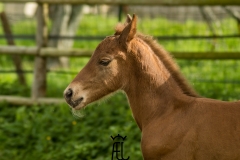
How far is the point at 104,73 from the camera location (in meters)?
4.61

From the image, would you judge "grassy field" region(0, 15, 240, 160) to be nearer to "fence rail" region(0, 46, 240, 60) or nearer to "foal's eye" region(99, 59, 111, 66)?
"fence rail" region(0, 46, 240, 60)

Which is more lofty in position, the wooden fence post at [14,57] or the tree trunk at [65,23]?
the tree trunk at [65,23]

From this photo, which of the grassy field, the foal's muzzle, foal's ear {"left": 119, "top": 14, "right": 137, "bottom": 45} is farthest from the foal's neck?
the grassy field

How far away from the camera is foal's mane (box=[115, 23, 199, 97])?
4648 mm

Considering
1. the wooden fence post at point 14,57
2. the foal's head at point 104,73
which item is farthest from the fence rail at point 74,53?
the foal's head at point 104,73

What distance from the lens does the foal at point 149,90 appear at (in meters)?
4.35

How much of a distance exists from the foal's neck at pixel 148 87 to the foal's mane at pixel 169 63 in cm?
4

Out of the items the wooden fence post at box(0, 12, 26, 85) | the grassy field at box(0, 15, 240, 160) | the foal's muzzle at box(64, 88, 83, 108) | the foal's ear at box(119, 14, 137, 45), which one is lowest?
the foal's muzzle at box(64, 88, 83, 108)

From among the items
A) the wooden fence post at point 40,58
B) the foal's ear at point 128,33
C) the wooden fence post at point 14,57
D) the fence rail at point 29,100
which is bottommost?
the foal's ear at point 128,33

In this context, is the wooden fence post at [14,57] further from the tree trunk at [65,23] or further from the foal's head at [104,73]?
the foal's head at [104,73]

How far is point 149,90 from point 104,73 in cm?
37

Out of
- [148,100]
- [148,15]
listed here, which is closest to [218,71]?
[148,100]

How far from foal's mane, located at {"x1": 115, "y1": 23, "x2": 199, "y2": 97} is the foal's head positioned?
0.47ft

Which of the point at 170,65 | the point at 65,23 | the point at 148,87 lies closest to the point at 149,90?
the point at 148,87
